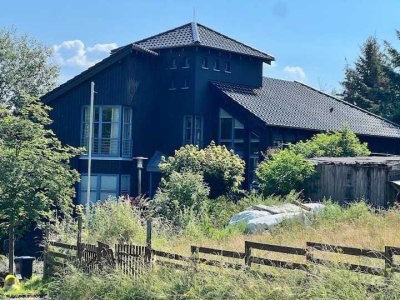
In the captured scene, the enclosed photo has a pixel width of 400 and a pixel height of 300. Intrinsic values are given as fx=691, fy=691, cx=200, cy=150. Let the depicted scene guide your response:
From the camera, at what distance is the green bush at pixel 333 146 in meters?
27.3

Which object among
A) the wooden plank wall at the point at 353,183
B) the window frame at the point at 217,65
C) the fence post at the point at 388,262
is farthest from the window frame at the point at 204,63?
the fence post at the point at 388,262

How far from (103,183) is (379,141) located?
14257 mm

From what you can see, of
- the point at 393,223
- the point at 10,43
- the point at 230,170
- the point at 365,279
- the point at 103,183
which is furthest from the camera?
the point at 10,43

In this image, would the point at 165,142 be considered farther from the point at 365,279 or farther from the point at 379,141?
the point at 365,279

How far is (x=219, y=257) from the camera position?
1318 centimetres

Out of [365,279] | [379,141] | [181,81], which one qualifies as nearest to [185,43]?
[181,81]

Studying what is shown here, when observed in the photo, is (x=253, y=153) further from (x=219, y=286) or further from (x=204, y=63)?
(x=219, y=286)

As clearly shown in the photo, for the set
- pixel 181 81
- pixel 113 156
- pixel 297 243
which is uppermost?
pixel 181 81

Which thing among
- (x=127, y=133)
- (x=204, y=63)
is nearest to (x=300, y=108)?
(x=204, y=63)

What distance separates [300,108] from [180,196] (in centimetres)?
1282

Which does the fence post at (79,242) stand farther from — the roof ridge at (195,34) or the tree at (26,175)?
the roof ridge at (195,34)

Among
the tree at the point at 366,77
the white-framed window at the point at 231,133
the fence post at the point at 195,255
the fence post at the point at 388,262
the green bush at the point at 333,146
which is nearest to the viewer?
the fence post at the point at 388,262

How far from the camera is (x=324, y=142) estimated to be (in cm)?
2802

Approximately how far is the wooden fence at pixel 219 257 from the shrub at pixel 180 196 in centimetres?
446
